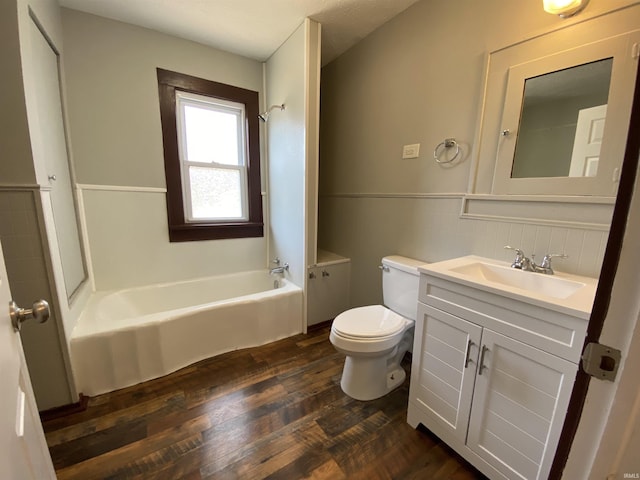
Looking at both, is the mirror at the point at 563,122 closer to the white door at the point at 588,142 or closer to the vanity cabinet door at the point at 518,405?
the white door at the point at 588,142

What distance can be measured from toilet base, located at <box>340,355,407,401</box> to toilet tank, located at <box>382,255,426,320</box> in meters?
0.31

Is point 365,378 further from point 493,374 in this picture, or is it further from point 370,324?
point 493,374

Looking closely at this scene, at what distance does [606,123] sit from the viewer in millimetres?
1062

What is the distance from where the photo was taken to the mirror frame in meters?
1.02

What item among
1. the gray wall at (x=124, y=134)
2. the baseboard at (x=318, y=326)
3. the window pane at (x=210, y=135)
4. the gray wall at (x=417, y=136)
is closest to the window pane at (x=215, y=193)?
the window pane at (x=210, y=135)

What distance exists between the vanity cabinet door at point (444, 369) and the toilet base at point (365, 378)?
0.79 ft

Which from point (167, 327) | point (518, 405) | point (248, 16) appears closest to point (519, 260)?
point (518, 405)

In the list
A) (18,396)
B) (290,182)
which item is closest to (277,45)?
(290,182)

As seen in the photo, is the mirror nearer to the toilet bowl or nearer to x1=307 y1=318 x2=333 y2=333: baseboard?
the toilet bowl

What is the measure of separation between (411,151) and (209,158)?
5.52 ft

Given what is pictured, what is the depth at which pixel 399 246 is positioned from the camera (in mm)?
1950

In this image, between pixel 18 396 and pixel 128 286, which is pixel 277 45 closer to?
pixel 128 286

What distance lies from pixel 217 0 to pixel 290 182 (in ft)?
3.98

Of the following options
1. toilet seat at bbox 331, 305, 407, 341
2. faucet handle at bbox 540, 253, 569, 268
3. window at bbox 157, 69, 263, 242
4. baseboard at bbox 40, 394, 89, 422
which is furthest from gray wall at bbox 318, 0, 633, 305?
baseboard at bbox 40, 394, 89, 422
